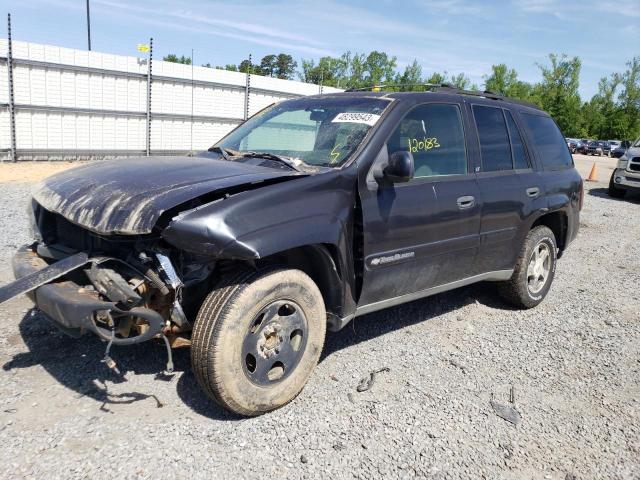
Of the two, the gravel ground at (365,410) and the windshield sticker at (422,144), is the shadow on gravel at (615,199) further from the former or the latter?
the windshield sticker at (422,144)

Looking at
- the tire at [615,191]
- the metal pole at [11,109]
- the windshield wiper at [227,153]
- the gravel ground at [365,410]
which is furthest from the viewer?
the tire at [615,191]

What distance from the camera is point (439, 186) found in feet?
12.9

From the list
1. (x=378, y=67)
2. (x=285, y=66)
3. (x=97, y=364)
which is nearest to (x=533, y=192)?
(x=97, y=364)

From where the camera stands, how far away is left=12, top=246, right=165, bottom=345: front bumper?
2.71 metres

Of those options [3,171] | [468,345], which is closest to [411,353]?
[468,345]

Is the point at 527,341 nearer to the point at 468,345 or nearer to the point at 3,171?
the point at 468,345

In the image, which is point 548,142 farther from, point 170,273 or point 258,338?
point 170,273

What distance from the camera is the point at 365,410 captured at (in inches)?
127

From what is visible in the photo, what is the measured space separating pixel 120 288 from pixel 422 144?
2.32 meters

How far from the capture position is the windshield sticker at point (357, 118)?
3725 mm

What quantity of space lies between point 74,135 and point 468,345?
40.8ft

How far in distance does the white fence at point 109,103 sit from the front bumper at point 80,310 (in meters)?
11.5

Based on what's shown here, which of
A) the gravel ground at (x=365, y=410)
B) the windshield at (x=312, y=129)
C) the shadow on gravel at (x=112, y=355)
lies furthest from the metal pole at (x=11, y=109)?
the windshield at (x=312, y=129)

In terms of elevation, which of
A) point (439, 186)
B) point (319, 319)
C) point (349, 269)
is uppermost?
point (439, 186)
